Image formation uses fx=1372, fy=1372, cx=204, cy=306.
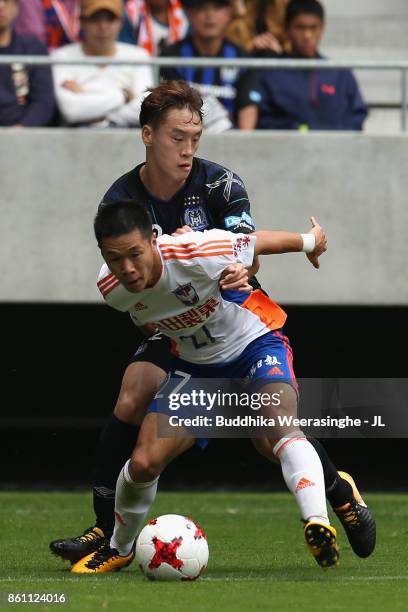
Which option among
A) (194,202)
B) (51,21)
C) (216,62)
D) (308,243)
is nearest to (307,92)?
(216,62)

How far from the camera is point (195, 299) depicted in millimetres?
5770

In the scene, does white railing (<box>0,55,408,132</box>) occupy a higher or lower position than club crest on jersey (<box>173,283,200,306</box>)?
lower

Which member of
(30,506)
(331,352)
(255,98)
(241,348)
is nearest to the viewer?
(241,348)

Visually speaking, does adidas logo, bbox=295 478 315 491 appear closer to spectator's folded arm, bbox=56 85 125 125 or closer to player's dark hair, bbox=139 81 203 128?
player's dark hair, bbox=139 81 203 128

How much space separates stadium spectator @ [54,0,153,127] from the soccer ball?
577 centimetres

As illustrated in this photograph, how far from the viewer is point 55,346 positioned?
13.6 meters

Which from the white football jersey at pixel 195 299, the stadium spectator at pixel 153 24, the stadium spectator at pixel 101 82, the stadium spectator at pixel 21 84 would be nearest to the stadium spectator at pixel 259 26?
the stadium spectator at pixel 153 24

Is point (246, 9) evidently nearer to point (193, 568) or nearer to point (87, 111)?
point (87, 111)

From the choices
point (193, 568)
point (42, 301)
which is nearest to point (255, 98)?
point (42, 301)

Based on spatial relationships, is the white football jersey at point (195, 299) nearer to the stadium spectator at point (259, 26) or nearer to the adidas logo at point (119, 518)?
the adidas logo at point (119, 518)

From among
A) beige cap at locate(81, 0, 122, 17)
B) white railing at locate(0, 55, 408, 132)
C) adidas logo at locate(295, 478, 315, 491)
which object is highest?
beige cap at locate(81, 0, 122, 17)

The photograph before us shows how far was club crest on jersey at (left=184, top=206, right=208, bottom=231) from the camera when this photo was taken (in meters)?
6.08

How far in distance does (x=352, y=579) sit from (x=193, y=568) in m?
0.66

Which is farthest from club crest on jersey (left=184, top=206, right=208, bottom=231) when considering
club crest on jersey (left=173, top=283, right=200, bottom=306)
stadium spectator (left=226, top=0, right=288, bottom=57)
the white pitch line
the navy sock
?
stadium spectator (left=226, top=0, right=288, bottom=57)
